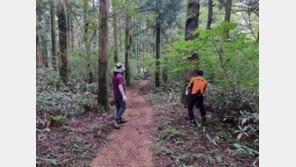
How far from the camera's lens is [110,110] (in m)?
6.72

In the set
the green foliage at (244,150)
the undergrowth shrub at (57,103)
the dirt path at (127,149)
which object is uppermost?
the undergrowth shrub at (57,103)

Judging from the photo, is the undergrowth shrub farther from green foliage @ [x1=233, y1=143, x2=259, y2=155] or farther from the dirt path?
green foliage @ [x1=233, y1=143, x2=259, y2=155]

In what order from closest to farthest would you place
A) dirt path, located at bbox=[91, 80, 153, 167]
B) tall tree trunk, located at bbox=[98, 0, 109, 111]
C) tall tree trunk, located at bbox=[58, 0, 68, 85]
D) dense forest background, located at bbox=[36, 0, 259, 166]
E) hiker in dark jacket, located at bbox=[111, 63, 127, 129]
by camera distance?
1. dirt path, located at bbox=[91, 80, 153, 167]
2. dense forest background, located at bbox=[36, 0, 259, 166]
3. hiker in dark jacket, located at bbox=[111, 63, 127, 129]
4. tall tree trunk, located at bbox=[98, 0, 109, 111]
5. tall tree trunk, located at bbox=[58, 0, 68, 85]

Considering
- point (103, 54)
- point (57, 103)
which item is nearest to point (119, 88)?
point (103, 54)

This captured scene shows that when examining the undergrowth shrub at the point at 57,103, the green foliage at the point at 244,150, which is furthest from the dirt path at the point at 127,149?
the undergrowth shrub at the point at 57,103

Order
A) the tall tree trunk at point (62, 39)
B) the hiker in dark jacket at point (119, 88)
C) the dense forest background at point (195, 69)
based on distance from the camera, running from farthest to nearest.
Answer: the tall tree trunk at point (62, 39) < the hiker in dark jacket at point (119, 88) < the dense forest background at point (195, 69)

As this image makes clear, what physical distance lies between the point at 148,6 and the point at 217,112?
35.9 ft

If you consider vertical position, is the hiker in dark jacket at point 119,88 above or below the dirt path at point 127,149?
above

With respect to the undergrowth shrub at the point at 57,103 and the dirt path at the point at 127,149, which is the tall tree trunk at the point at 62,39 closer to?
the undergrowth shrub at the point at 57,103

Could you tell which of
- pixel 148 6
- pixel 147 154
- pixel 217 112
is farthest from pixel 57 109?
pixel 148 6

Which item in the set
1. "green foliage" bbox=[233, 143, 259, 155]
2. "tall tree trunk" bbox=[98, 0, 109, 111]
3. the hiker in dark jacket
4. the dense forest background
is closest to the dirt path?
the hiker in dark jacket

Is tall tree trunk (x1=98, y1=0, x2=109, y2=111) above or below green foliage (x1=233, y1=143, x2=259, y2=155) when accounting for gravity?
above

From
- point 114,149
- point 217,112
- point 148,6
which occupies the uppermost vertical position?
point 148,6

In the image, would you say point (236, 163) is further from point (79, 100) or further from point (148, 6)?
point (148, 6)
